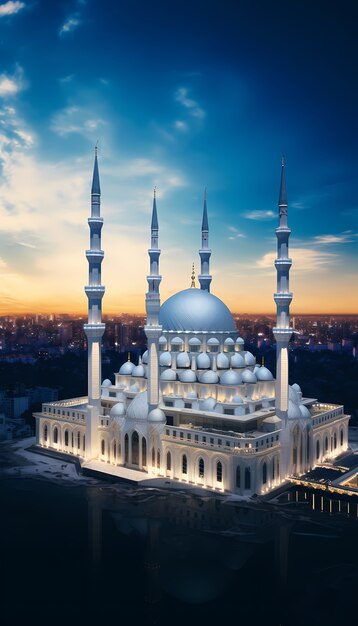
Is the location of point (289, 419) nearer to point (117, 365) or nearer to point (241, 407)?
point (241, 407)

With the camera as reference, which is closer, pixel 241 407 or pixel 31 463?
pixel 241 407

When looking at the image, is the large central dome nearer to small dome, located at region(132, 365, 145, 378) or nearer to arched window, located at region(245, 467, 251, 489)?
small dome, located at region(132, 365, 145, 378)

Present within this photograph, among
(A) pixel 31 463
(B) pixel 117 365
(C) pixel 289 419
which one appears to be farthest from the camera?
(B) pixel 117 365

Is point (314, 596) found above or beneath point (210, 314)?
beneath

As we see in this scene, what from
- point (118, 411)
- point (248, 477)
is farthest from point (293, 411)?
point (118, 411)

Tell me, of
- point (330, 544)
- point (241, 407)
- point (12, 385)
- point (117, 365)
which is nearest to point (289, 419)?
point (241, 407)

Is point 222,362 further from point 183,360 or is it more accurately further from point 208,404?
point 208,404
